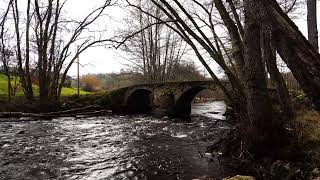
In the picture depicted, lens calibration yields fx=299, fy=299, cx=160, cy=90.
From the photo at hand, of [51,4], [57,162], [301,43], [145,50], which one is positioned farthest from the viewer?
[145,50]

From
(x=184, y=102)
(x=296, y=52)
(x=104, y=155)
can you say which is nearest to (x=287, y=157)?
(x=296, y=52)

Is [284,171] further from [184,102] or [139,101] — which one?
[139,101]

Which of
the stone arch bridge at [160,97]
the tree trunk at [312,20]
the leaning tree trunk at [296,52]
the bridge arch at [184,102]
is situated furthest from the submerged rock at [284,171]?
the bridge arch at [184,102]

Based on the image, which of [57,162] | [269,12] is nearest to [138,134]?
[57,162]

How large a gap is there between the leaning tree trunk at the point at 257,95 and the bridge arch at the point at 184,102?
15656 millimetres

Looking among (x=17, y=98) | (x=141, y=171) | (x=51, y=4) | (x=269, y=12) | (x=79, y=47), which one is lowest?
(x=141, y=171)

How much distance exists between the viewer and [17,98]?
22.8m

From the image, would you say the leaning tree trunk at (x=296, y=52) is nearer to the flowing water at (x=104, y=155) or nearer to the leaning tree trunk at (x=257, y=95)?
the leaning tree trunk at (x=257, y=95)

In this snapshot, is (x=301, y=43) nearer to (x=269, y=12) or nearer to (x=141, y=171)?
(x=269, y=12)

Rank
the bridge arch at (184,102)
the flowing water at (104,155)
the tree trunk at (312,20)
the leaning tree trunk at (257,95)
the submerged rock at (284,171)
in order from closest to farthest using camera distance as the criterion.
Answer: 1. the submerged rock at (284,171)
2. the leaning tree trunk at (257,95)
3. the flowing water at (104,155)
4. the tree trunk at (312,20)
5. the bridge arch at (184,102)

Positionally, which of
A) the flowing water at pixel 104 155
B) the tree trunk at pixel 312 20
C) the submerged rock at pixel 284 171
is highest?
the tree trunk at pixel 312 20

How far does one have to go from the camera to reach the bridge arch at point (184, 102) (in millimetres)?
23578

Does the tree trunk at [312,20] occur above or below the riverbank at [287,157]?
above

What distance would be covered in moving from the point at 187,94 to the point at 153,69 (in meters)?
12.5
